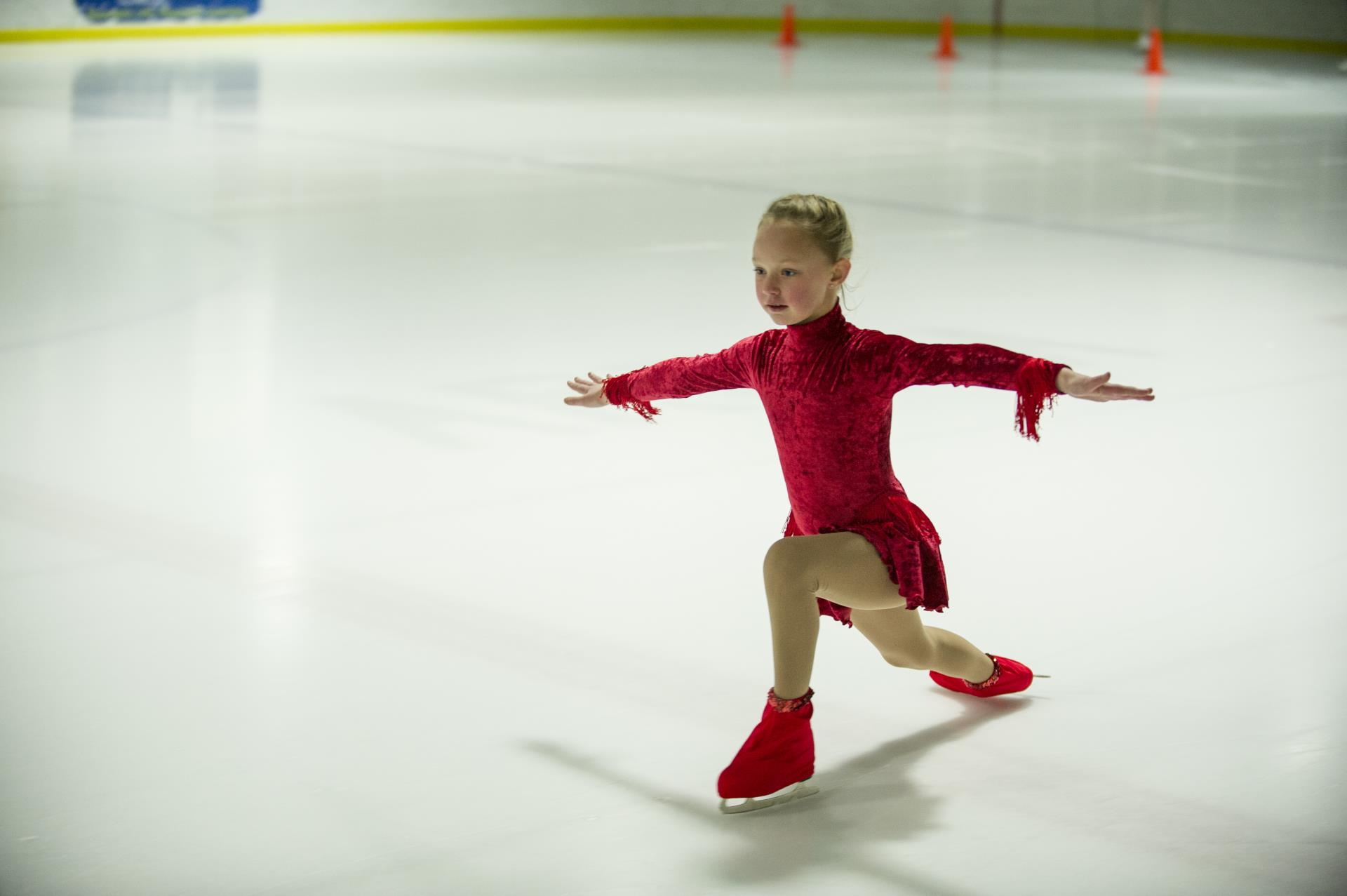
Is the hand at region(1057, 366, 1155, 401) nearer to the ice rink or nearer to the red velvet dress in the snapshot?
the red velvet dress

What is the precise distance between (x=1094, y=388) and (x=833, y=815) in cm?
73

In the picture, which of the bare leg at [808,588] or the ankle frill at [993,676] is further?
the ankle frill at [993,676]

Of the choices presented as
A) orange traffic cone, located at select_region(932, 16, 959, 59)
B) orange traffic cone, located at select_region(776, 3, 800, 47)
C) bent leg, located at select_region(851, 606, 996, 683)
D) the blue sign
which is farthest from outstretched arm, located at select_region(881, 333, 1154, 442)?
orange traffic cone, located at select_region(776, 3, 800, 47)

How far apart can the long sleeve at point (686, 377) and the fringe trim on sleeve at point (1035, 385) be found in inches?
A: 17.1

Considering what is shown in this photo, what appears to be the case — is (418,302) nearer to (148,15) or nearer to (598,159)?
(598,159)

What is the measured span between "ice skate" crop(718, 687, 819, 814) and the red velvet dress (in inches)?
10.0

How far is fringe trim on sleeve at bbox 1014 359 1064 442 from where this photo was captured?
2.24 meters

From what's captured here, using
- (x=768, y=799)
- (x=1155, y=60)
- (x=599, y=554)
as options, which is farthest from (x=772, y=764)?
(x=1155, y=60)

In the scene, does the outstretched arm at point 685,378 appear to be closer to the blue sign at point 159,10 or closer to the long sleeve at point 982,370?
the long sleeve at point 982,370

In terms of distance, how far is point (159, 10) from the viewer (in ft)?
66.6

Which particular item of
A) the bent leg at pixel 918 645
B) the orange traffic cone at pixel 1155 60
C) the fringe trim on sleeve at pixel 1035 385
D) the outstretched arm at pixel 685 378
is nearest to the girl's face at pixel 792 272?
the outstretched arm at pixel 685 378

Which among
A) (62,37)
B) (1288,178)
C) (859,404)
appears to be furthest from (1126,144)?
(62,37)

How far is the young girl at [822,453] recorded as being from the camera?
7.78ft

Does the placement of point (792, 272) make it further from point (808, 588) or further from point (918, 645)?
point (918, 645)
